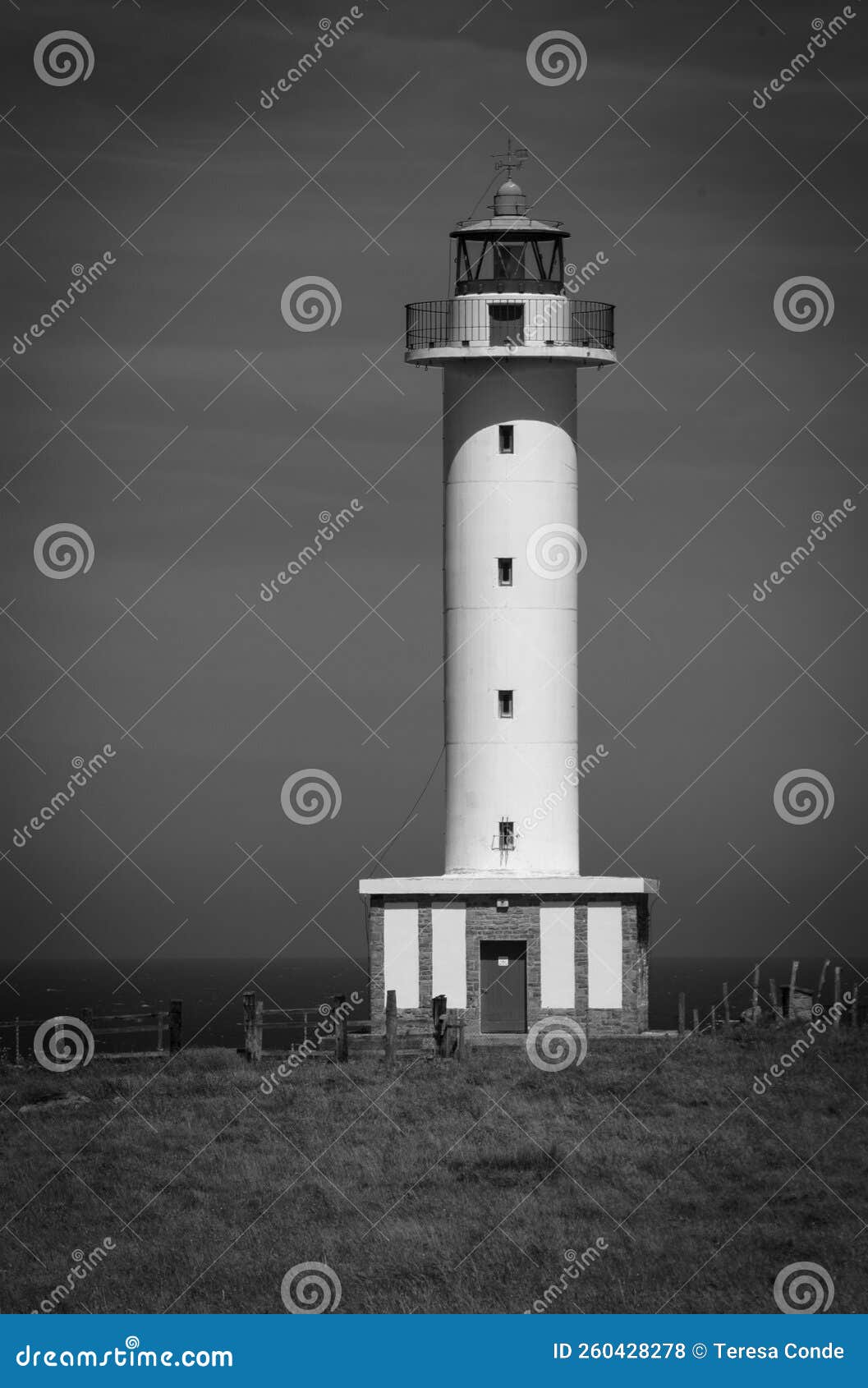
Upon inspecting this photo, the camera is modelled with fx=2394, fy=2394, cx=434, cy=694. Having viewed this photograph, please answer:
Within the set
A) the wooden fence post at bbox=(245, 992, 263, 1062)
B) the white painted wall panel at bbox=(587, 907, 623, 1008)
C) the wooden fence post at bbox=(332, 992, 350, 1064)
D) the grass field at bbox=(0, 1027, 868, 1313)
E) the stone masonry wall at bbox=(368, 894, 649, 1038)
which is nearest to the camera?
the grass field at bbox=(0, 1027, 868, 1313)

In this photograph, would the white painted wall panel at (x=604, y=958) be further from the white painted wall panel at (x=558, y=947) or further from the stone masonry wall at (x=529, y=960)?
the white painted wall panel at (x=558, y=947)

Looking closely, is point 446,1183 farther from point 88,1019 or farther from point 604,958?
point 604,958

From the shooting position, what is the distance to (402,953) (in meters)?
44.2

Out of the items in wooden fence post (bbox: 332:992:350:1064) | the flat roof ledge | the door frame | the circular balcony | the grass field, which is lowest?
the grass field

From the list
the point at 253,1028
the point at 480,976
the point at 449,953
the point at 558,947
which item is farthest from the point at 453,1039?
the point at 558,947

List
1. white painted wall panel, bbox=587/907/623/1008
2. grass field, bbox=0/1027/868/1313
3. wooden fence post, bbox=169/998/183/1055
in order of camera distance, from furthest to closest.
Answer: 1. white painted wall panel, bbox=587/907/623/1008
2. wooden fence post, bbox=169/998/183/1055
3. grass field, bbox=0/1027/868/1313

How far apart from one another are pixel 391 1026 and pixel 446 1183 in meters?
7.51

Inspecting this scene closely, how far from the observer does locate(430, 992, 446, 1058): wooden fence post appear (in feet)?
134

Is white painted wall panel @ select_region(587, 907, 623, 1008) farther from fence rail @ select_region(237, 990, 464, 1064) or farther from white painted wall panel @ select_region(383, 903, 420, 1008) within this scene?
white painted wall panel @ select_region(383, 903, 420, 1008)

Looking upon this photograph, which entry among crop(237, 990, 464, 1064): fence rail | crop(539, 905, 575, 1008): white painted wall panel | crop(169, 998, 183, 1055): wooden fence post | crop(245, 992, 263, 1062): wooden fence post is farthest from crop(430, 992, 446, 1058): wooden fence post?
crop(169, 998, 183, 1055): wooden fence post

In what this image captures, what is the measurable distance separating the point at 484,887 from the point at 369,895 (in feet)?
7.15

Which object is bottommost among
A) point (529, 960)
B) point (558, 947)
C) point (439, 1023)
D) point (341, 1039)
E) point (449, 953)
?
point (341, 1039)

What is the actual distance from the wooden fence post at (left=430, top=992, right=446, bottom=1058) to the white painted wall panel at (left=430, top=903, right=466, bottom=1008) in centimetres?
82

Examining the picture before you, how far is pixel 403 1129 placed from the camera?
3534 centimetres
